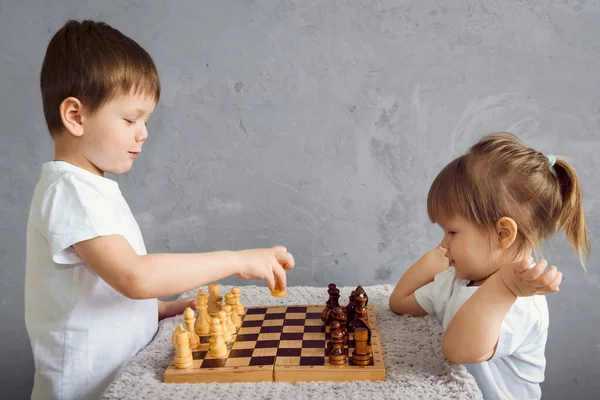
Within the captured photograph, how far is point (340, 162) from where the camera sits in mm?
1688

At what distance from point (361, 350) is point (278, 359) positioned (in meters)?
0.14

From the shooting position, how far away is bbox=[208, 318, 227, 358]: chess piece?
102 cm

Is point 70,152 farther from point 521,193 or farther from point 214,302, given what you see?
point 521,193

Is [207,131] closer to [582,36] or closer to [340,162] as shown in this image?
[340,162]

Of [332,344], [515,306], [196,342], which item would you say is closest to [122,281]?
[196,342]

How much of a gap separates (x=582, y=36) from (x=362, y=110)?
652mm

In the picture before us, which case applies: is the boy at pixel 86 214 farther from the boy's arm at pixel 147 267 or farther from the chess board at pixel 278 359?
the chess board at pixel 278 359

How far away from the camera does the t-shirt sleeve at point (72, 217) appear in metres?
0.98

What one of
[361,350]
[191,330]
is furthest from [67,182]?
[361,350]

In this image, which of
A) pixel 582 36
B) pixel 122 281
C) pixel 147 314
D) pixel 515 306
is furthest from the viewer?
pixel 582 36

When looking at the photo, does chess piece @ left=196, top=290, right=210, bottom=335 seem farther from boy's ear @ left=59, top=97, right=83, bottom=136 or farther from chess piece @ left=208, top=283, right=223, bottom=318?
boy's ear @ left=59, top=97, right=83, bottom=136

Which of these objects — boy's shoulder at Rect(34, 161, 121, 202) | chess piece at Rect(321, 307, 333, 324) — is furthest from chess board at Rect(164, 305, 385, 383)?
boy's shoulder at Rect(34, 161, 121, 202)

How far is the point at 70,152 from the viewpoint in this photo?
111cm

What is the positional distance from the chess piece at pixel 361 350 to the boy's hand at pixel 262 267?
18cm
